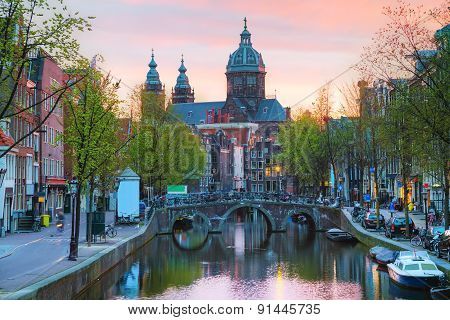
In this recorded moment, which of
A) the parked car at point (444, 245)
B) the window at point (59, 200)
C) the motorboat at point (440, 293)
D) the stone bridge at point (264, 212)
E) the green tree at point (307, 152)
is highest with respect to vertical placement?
the green tree at point (307, 152)

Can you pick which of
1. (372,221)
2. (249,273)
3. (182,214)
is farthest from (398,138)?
(182,214)

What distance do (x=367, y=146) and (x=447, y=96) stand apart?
3623cm

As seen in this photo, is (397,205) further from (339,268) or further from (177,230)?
(339,268)

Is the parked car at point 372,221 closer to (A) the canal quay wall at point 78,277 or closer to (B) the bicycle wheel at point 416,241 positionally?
(B) the bicycle wheel at point 416,241

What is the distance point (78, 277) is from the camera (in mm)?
35281

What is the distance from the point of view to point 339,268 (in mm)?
50250

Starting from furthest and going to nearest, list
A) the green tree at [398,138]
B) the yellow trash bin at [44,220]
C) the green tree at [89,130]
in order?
1. the yellow trash bin at [44,220]
2. the green tree at [398,138]
3. the green tree at [89,130]

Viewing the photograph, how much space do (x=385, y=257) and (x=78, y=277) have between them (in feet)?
65.6

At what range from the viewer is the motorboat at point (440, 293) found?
34366 mm

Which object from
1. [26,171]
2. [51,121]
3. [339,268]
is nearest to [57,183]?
[51,121]

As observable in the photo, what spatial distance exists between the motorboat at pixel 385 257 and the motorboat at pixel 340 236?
1789 cm

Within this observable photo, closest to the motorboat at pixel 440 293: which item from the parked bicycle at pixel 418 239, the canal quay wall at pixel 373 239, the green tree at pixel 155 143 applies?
the canal quay wall at pixel 373 239

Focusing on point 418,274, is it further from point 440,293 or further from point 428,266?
point 440,293
